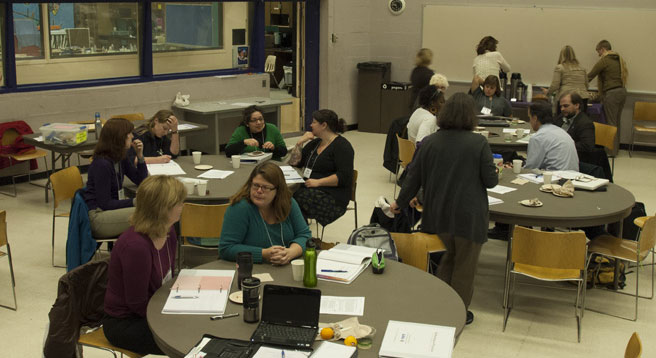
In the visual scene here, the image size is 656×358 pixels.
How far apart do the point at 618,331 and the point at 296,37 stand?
8.10 m

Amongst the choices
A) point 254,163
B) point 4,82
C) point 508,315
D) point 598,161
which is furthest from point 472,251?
point 4,82

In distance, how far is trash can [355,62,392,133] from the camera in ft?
39.2

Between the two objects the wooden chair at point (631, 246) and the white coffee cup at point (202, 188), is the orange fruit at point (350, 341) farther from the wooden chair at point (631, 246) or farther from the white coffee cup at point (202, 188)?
the wooden chair at point (631, 246)

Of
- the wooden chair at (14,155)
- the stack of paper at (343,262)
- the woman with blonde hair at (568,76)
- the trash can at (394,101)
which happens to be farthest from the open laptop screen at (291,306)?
the trash can at (394,101)

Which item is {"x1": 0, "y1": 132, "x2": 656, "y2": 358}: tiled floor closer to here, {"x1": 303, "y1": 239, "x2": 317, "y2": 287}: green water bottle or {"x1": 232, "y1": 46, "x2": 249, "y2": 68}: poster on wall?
{"x1": 303, "y1": 239, "x2": 317, "y2": 287}: green water bottle

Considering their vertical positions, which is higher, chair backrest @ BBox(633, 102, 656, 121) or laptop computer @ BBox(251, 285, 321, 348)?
chair backrest @ BBox(633, 102, 656, 121)

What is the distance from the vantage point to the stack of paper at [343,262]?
12.0 feet

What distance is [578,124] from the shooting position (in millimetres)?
6992

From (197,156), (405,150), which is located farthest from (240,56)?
(197,156)

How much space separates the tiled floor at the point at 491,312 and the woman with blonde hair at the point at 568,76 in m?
4.60

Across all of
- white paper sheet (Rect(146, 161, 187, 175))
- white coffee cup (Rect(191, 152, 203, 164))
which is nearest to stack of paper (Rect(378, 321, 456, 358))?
white paper sheet (Rect(146, 161, 187, 175))

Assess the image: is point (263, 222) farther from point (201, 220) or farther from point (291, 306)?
point (201, 220)

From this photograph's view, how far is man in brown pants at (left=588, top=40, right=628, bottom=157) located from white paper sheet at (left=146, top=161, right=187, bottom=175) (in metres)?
6.90

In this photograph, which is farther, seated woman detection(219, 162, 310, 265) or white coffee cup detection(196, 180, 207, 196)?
white coffee cup detection(196, 180, 207, 196)
